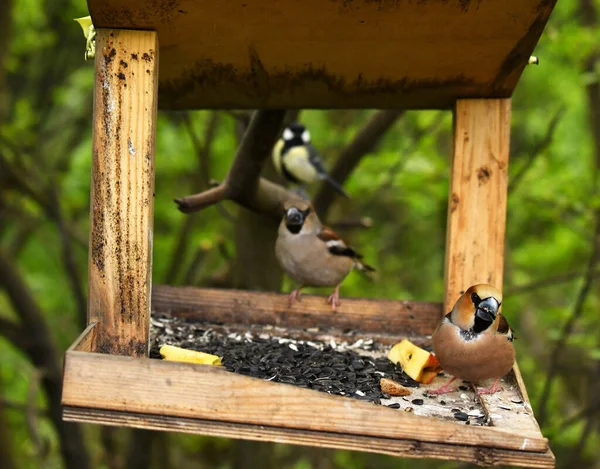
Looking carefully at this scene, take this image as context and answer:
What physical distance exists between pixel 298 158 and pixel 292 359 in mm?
4822

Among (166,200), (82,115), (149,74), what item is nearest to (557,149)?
(166,200)

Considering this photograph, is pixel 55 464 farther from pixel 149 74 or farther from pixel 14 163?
pixel 149 74

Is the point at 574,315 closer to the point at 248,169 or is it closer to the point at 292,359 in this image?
the point at 248,169

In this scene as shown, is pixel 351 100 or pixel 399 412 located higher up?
pixel 351 100

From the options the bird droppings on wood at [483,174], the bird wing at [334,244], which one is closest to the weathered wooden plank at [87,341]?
the bird droppings on wood at [483,174]

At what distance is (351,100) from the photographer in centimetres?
359

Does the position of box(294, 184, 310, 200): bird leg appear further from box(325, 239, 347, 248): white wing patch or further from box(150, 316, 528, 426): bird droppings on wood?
box(150, 316, 528, 426): bird droppings on wood

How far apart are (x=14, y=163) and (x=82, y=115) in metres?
2.06

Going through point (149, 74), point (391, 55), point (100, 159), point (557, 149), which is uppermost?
point (557, 149)

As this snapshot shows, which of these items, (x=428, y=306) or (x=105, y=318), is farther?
(x=428, y=306)

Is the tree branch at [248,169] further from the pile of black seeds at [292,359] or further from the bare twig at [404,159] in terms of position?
the bare twig at [404,159]

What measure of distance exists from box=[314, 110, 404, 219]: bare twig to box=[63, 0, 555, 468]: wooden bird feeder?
1.39 m

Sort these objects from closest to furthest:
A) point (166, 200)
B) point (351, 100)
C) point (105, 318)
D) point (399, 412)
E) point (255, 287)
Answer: point (399, 412)
point (105, 318)
point (351, 100)
point (255, 287)
point (166, 200)

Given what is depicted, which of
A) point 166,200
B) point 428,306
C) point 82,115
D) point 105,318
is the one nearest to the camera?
point 105,318
